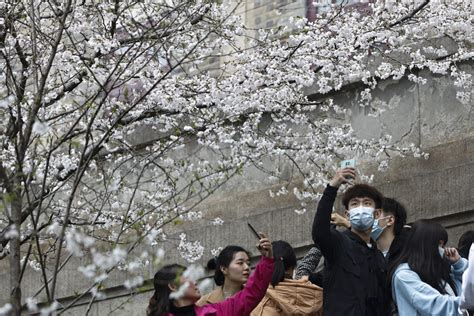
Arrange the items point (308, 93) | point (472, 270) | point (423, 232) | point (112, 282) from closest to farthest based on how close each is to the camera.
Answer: point (472, 270), point (423, 232), point (308, 93), point (112, 282)

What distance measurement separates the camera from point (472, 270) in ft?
23.7

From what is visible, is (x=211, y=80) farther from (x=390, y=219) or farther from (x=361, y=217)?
(x=361, y=217)

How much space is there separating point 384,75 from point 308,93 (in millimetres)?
1511

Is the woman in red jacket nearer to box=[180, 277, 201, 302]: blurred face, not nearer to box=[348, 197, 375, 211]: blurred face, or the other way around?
box=[180, 277, 201, 302]: blurred face

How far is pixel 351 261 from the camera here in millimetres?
8859

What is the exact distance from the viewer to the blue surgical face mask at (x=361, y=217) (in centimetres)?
900

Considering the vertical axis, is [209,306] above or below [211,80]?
below

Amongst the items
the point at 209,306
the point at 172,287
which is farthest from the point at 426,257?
the point at 172,287

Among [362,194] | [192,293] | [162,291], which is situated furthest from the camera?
[362,194]

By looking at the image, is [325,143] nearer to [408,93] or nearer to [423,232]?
[408,93]

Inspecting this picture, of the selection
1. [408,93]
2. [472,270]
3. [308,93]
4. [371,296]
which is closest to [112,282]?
[308,93]

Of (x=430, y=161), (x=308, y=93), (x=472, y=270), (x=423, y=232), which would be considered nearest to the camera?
(x=472, y=270)

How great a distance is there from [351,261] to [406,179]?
137 inches

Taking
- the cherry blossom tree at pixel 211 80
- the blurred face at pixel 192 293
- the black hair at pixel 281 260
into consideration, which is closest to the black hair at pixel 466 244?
the black hair at pixel 281 260
